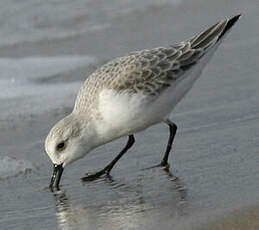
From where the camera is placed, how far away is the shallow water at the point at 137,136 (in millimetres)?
5492

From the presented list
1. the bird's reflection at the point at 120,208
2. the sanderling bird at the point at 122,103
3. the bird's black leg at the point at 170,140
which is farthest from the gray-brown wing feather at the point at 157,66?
the bird's reflection at the point at 120,208

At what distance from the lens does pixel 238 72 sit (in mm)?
8664

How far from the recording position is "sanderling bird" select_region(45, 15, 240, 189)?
21.6 feet

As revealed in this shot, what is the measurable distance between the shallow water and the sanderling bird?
232 millimetres

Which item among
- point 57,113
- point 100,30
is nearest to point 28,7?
point 100,30

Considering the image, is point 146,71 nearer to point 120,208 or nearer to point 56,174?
point 56,174

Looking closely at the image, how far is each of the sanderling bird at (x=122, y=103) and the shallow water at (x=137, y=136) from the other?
0.23m

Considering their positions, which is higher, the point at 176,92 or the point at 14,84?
the point at 176,92

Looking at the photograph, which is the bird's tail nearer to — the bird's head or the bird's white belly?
the bird's white belly

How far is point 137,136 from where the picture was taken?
751cm

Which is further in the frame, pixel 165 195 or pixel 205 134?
pixel 205 134

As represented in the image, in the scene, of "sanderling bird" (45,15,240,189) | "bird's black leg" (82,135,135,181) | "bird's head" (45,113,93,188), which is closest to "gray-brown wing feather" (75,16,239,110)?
"sanderling bird" (45,15,240,189)

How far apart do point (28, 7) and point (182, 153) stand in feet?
20.2

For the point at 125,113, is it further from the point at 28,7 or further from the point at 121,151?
the point at 28,7
